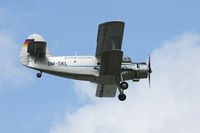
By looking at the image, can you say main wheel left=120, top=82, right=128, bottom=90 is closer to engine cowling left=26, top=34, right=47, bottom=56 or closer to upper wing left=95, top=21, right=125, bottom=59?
upper wing left=95, top=21, right=125, bottom=59

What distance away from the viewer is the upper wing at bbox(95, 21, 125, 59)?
18.0 m

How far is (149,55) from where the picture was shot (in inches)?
824

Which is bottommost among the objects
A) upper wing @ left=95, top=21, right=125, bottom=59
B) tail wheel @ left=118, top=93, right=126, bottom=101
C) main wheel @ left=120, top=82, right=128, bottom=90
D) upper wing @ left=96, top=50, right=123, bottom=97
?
tail wheel @ left=118, top=93, right=126, bottom=101

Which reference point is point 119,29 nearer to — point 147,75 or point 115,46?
point 115,46

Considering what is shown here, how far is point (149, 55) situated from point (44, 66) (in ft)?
19.4

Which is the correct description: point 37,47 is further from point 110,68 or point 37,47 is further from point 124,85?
point 124,85

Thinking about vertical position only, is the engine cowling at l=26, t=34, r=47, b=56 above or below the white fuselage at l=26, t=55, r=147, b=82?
above

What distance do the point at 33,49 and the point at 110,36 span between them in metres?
4.06

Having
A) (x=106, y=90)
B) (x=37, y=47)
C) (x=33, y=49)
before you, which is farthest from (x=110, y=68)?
(x=33, y=49)

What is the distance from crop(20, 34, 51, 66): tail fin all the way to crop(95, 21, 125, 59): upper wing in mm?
2785

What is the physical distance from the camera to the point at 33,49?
1920 centimetres

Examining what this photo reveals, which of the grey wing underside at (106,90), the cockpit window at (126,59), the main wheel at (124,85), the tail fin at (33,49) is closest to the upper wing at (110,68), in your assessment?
the main wheel at (124,85)

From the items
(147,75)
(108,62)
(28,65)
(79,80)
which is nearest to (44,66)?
(28,65)

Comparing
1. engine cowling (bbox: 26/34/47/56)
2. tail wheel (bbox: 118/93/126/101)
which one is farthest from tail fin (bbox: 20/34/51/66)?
tail wheel (bbox: 118/93/126/101)
